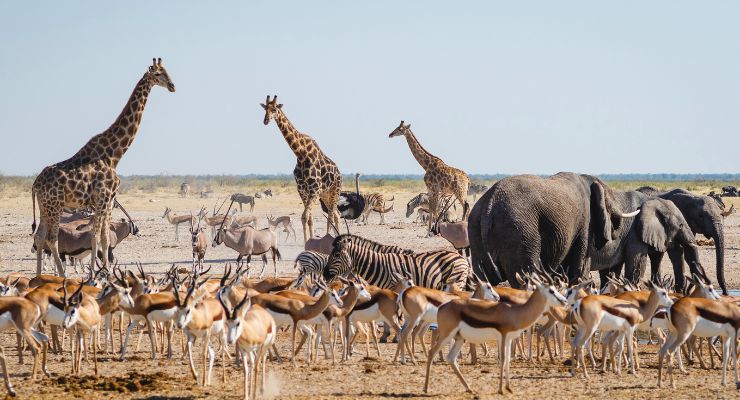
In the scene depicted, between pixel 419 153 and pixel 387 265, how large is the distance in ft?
39.9

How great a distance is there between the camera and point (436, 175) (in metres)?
28.1

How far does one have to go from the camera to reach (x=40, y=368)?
12672mm

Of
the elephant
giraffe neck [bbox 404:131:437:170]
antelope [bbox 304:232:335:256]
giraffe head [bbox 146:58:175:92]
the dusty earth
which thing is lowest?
the dusty earth

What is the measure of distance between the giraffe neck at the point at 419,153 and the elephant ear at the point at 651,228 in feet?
34.0

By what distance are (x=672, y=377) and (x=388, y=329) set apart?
183 inches

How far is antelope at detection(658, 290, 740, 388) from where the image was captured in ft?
38.5

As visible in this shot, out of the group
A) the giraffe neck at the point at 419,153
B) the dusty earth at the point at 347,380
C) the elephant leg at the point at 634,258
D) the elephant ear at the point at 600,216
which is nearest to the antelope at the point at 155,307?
the dusty earth at the point at 347,380

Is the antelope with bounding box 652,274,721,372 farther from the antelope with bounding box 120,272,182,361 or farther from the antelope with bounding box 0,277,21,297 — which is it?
the antelope with bounding box 0,277,21,297

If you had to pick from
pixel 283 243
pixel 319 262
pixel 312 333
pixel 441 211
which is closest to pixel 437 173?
pixel 441 211

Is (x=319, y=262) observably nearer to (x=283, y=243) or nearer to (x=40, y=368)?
(x=40, y=368)

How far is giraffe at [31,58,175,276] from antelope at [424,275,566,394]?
8.22 metres

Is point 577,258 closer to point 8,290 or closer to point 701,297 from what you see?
point 701,297

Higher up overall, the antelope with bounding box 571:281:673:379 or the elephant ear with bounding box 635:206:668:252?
the elephant ear with bounding box 635:206:668:252

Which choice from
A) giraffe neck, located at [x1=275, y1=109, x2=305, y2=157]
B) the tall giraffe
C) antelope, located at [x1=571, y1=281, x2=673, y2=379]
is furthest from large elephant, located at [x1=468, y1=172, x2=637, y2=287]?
the tall giraffe
